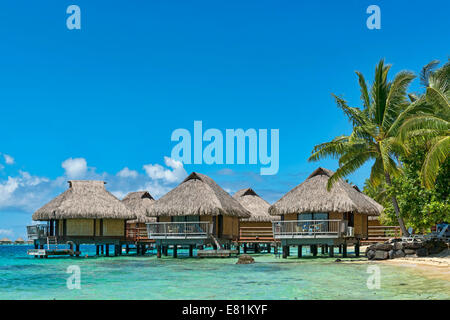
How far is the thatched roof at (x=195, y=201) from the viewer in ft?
97.5

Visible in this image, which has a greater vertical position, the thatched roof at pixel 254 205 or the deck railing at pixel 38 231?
the thatched roof at pixel 254 205

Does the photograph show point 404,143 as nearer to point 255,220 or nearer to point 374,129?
point 374,129

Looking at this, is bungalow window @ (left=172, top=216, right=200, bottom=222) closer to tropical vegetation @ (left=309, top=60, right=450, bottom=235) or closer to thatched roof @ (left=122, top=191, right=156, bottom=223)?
thatched roof @ (left=122, top=191, right=156, bottom=223)

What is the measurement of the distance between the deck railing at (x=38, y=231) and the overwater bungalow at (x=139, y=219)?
5.18m

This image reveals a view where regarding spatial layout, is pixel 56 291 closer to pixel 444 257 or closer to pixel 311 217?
pixel 444 257

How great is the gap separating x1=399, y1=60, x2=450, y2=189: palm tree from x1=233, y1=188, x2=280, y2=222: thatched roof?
17.5 m

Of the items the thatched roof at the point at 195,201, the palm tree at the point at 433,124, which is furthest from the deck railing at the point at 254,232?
the palm tree at the point at 433,124

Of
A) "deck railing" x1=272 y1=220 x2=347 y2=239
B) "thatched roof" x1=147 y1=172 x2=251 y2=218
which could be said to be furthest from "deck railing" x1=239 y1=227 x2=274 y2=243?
"deck railing" x1=272 y1=220 x2=347 y2=239

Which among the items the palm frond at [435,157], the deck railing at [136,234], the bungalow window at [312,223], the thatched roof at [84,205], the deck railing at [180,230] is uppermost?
the palm frond at [435,157]

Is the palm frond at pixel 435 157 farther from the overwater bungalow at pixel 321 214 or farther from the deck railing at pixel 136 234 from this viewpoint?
the deck railing at pixel 136 234

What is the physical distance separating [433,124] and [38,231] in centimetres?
2444

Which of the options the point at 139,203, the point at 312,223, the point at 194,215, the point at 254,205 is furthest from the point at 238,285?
the point at 139,203
